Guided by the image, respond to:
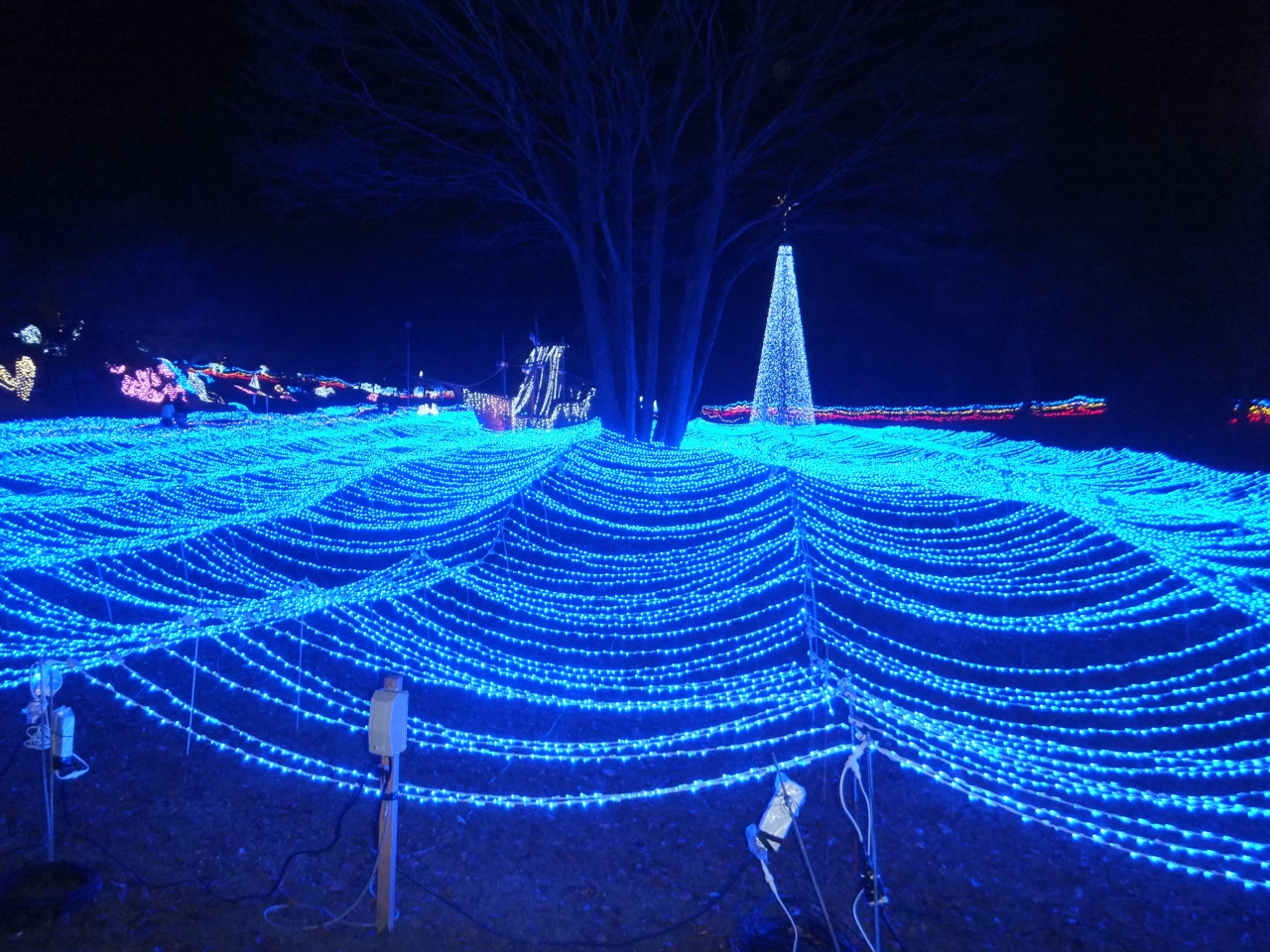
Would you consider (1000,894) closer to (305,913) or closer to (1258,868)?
(1258,868)

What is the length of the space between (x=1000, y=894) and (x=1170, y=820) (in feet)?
3.59

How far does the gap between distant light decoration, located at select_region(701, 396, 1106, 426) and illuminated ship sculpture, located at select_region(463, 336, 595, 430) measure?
44.3 ft

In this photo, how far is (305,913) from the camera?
2.79 metres

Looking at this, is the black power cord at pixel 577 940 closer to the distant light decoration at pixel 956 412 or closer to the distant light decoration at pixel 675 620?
the distant light decoration at pixel 675 620

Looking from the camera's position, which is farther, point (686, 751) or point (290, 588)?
point (290, 588)

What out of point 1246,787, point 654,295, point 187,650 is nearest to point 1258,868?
point 1246,787

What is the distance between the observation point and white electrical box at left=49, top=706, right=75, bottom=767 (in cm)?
295

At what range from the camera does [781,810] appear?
A: 7.65 feet

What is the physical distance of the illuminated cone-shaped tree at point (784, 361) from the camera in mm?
16500

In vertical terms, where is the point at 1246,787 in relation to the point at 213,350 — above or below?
below

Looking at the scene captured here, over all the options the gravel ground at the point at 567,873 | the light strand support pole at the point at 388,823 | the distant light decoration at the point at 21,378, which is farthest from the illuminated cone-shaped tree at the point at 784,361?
the distant light decoration at the point at 21,378

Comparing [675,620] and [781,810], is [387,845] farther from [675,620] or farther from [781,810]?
[675,620]

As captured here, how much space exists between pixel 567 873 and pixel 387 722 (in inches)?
41.5

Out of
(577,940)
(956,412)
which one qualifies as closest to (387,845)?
(577,940)
